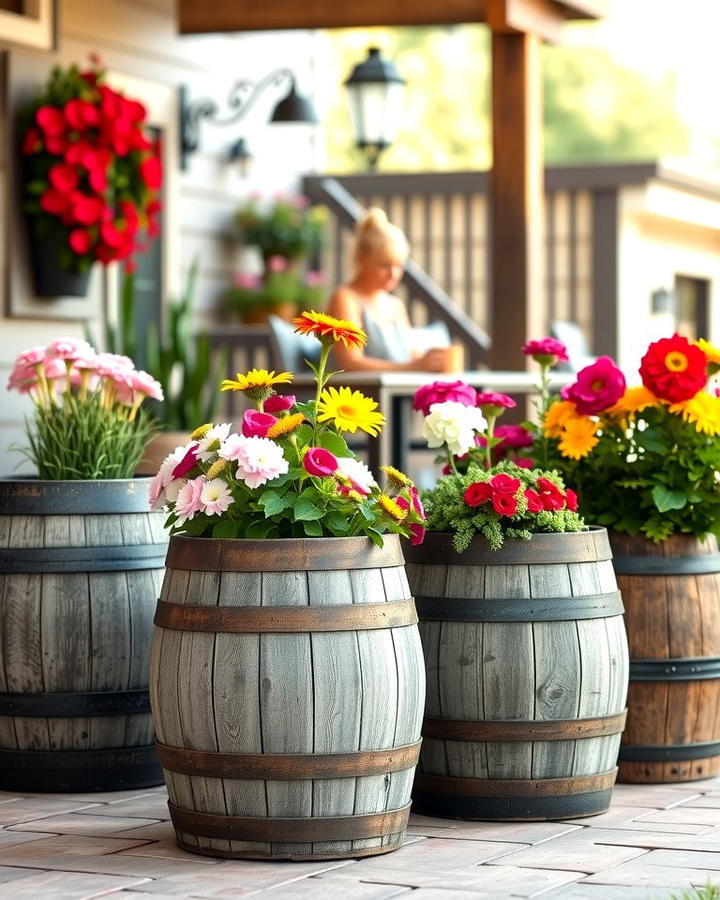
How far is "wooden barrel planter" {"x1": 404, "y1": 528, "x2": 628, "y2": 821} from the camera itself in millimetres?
3686

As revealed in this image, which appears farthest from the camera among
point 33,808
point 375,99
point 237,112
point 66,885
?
point 237,112

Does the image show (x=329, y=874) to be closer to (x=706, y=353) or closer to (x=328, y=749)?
(x=328, y=749)

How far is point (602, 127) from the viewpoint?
40.8m

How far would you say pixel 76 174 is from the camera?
23.4 ft

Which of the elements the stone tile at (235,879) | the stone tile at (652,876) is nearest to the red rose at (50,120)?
the stone tile at (235,879)

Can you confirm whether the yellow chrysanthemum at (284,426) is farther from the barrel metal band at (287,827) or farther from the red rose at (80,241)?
the red rose at (80,241)

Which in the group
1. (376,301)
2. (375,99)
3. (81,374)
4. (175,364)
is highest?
(375,99)

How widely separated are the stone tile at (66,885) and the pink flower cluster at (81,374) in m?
1.40

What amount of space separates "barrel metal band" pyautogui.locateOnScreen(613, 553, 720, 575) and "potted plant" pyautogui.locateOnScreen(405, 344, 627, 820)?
0.36 meters

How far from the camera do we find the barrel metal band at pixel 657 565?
417cm

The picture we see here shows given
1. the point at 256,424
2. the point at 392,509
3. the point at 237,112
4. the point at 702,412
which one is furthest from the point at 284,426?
the point at 237,112

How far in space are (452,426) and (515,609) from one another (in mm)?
499

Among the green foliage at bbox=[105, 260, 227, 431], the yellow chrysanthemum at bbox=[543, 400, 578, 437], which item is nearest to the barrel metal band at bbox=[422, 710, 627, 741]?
the yellow chrysanthemum at bbox=[543, 400, 578, 437]

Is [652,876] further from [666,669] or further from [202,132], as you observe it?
[202,132]
